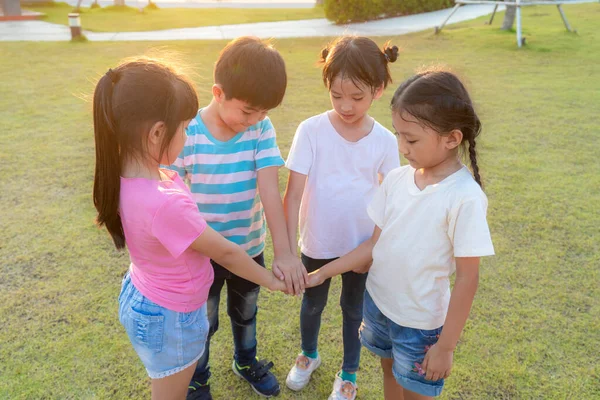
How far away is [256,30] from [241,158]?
11789 mm

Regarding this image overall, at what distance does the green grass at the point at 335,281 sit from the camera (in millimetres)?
2205

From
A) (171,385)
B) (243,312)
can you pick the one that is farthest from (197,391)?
(171,385)

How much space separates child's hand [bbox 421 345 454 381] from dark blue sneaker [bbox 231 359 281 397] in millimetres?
851

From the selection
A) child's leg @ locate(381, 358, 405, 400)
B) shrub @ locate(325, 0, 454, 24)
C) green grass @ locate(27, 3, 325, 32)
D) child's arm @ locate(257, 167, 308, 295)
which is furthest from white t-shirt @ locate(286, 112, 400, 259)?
shrub @ locate(325, 0, 454, 24)

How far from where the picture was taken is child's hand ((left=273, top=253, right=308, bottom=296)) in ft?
5.89

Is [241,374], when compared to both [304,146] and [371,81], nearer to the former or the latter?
[304,146]

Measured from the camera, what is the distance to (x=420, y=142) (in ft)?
4.72

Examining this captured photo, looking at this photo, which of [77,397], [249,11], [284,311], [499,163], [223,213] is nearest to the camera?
[223,213]

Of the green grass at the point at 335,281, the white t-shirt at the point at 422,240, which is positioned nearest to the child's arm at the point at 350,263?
the white t-shirt at the point at 422,240

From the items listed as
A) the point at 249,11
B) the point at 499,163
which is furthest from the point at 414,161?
the point at 249,11

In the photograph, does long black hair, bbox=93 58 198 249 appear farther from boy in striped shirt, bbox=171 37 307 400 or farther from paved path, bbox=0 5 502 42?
paved path, bbox=0 5 502 42

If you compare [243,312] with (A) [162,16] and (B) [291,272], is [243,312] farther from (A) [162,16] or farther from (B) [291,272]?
(A) [162,16]

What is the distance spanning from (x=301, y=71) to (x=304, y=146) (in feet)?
21.4

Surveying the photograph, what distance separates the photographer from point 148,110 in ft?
4.40
